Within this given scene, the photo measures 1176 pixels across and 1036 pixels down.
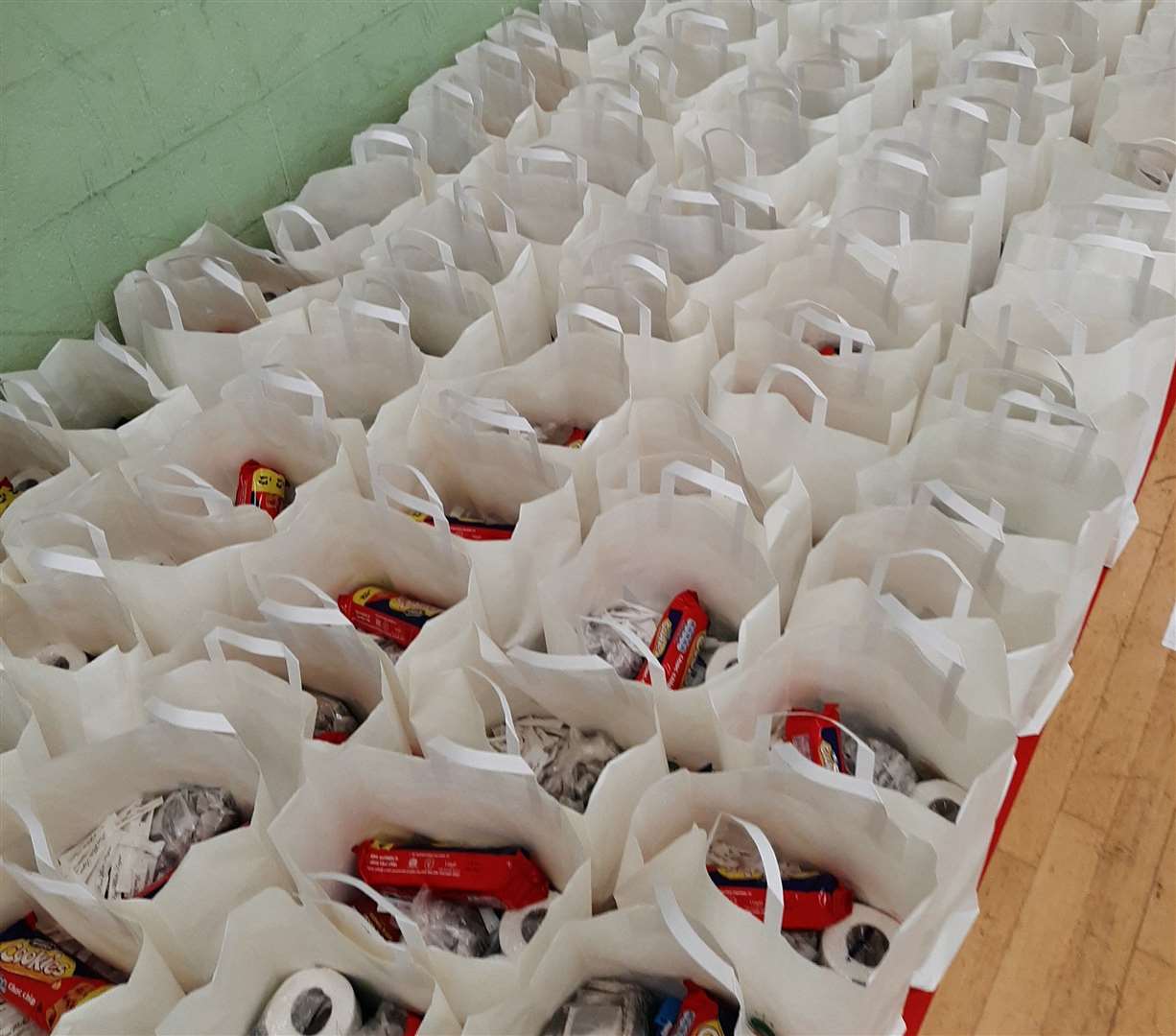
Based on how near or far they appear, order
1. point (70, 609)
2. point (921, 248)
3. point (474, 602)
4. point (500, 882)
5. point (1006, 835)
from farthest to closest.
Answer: point (1006, 835) → point (921, 248) → point (70, 609) → point (474, 602) → point (500, 882)

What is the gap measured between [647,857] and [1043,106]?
1514mm

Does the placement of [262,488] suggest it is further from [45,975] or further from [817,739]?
[817,739]

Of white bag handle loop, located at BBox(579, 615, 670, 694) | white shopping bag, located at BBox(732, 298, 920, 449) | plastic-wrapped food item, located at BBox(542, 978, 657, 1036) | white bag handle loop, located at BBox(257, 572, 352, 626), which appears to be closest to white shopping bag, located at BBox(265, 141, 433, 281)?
white shopping bag, located at BBox(732, 298, 920, 449)

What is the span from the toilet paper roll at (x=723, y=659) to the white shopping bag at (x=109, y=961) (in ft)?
2.22

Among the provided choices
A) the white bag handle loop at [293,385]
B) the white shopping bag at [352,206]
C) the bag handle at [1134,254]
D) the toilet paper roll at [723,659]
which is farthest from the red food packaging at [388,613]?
the bag handle at [1134,254]

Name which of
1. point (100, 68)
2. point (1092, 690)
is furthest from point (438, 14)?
point (1092, 690)

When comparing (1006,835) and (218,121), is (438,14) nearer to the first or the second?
(218,121)

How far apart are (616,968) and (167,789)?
1.88ft

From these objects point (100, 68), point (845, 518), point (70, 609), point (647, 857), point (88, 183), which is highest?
point (100, 68)

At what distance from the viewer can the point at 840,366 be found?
1.44 metres

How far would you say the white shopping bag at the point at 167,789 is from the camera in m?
1.02

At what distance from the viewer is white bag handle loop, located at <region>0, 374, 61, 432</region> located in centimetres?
149

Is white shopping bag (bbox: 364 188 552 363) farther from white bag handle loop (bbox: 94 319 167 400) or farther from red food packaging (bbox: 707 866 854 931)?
red food packaging (bbox: 707 866 854 931)

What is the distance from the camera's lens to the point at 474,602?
1.22 meters
